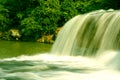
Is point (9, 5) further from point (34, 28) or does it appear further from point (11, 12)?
point (34, 28)

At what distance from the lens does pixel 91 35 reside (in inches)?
456

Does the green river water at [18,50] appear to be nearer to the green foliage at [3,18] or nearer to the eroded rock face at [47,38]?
the eroded rock face at [47,38]

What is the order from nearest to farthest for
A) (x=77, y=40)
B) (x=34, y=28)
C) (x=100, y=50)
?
(x=100, y=50)
(x=77, y=40)
(x=34, y=28)

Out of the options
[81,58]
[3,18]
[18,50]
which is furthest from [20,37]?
[81,58]

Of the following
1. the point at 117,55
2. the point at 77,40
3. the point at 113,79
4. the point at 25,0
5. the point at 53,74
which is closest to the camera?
the point at 113,79

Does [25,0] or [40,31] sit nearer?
[40,31]

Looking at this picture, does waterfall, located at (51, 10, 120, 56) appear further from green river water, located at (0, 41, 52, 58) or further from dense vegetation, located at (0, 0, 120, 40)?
dense vegetation, located at (0, 0, 120, 40)

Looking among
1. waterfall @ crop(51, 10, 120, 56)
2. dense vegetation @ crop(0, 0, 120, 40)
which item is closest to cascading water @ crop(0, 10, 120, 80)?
waterfall @ crop(51, 10, 120, 56)

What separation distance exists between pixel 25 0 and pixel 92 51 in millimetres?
14332

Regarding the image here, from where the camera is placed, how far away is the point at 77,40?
39.7ft

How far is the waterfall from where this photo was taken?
10305mm

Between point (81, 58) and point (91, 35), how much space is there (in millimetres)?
1056

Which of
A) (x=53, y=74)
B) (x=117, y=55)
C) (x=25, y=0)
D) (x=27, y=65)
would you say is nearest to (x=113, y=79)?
(x=53, y=74)

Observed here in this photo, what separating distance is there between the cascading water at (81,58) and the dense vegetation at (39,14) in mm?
8543
